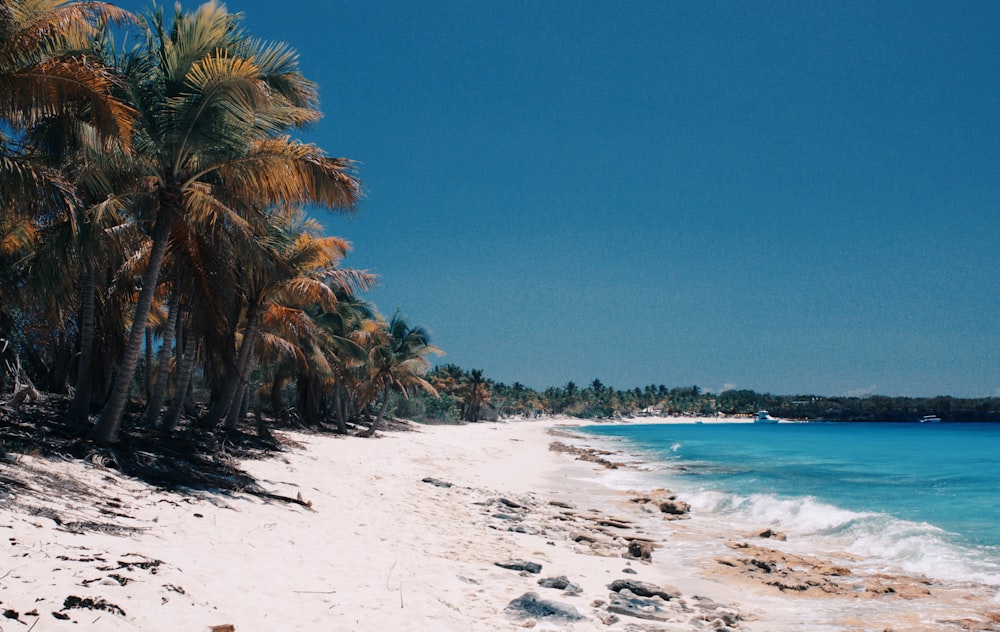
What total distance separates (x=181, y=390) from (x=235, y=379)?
231 cm

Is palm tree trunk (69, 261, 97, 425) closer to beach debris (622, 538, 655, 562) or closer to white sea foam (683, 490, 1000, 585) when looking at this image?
beach debris (622, 538, 655, 562)

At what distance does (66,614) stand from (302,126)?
1022 cm

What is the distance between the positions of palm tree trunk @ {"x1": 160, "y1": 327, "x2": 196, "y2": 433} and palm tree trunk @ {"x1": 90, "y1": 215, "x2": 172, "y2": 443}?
13.4 feet

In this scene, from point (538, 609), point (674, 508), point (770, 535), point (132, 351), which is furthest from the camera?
point (674, 508)

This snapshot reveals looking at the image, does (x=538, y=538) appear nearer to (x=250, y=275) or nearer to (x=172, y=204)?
(x=172, y=204)

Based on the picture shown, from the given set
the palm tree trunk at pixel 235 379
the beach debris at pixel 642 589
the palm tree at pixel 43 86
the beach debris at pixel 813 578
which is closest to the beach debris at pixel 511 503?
the beach debris at pixel 813 578

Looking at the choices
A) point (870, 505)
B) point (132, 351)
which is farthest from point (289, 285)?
point (870, 505)

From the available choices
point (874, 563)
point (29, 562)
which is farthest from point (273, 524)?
point (874, 563)

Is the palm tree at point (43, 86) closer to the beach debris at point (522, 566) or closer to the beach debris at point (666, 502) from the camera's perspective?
the beach debris at point (522, 566)

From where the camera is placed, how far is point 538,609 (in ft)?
21.6

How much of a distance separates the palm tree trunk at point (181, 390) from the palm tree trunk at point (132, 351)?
4085 mm

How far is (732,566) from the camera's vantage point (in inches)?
404

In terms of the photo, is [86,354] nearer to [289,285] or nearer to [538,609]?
[289,285]

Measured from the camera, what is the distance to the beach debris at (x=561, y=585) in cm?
770
